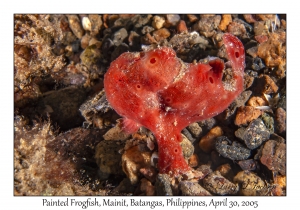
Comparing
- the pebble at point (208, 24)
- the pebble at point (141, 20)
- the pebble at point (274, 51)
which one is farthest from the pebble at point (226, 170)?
the pebble at point (141, 20)

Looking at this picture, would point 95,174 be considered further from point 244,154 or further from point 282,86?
point 282,86

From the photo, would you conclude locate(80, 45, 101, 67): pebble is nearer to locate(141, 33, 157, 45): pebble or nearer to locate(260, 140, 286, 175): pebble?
locate(141, 33, 157, 45): pebble

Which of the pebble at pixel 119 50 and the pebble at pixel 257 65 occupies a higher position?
the pebble at pixel 119 50

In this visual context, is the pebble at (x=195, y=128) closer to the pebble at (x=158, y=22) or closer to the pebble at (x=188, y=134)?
the pebble at (x=188, y=134)

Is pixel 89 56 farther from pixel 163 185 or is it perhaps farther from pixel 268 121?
pixel 268 121
